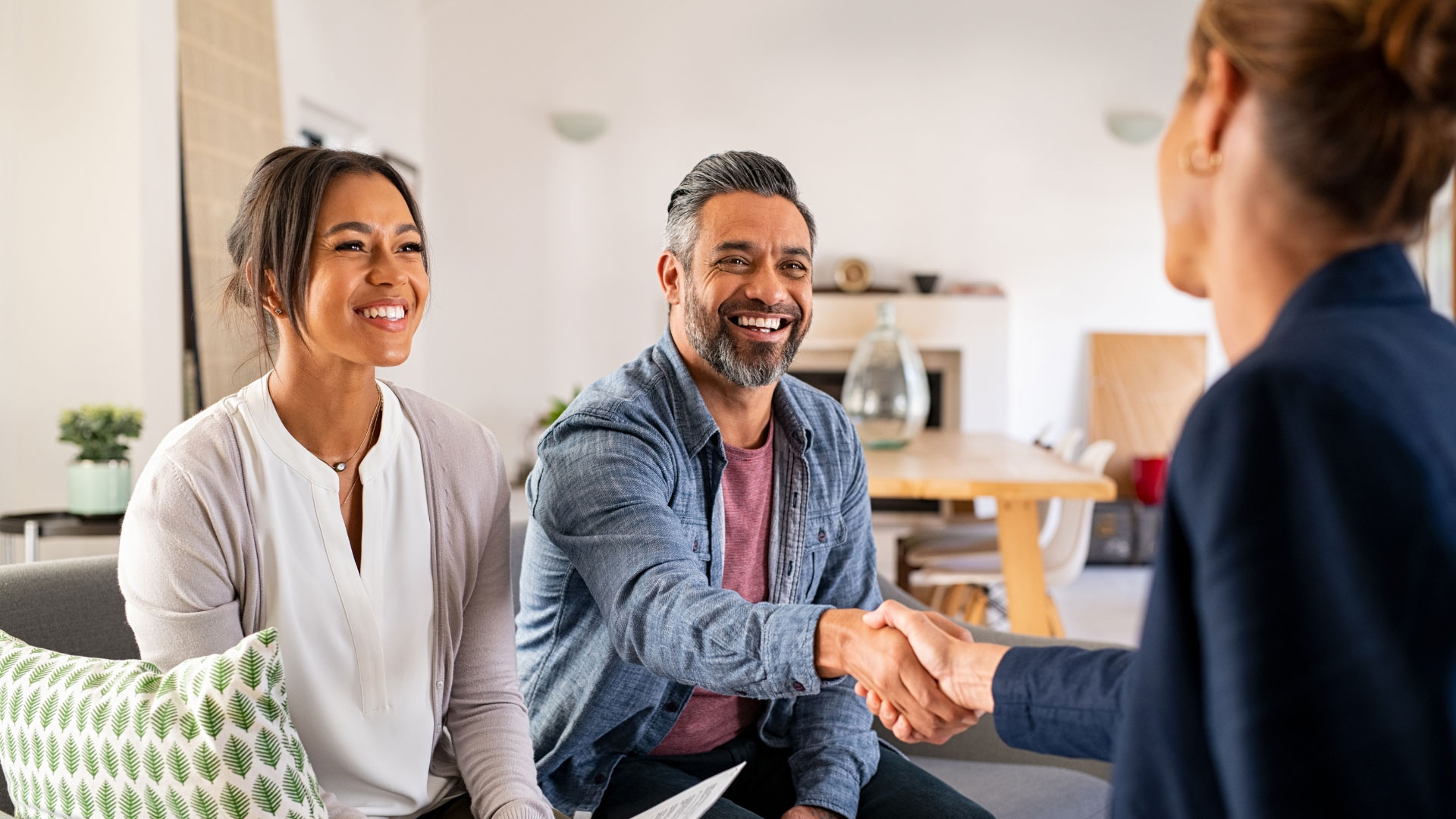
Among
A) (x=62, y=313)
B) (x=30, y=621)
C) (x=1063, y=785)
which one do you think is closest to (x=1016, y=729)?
(x=1063, y=785)

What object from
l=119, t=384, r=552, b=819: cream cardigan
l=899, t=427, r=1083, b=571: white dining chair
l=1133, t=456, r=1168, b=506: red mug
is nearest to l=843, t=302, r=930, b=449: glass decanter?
l=899, t=427, r=1083, b=571: white dining chair

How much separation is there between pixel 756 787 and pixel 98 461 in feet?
7.42

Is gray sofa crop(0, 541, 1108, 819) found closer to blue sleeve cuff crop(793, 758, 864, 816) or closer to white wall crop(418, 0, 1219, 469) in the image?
blue sleeve cuff crop(793, 758, 864, 816)

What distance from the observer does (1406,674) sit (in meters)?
0.60

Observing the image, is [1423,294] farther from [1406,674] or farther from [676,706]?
[676,706]

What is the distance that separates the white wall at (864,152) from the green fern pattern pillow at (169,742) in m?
5.45

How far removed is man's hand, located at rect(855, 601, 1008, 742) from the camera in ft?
4.22

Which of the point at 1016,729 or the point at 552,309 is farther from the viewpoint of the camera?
the point at 552,309

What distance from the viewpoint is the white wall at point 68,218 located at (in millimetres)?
3580

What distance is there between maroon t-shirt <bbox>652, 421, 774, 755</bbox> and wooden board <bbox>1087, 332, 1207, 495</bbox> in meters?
5.29

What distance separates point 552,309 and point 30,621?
5237mm

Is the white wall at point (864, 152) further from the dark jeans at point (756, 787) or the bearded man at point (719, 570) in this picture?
the dark jeans at point (756, 787)

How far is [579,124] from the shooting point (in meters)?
6.43

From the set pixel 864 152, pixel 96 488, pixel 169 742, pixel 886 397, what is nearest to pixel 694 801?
pixel 169 742
